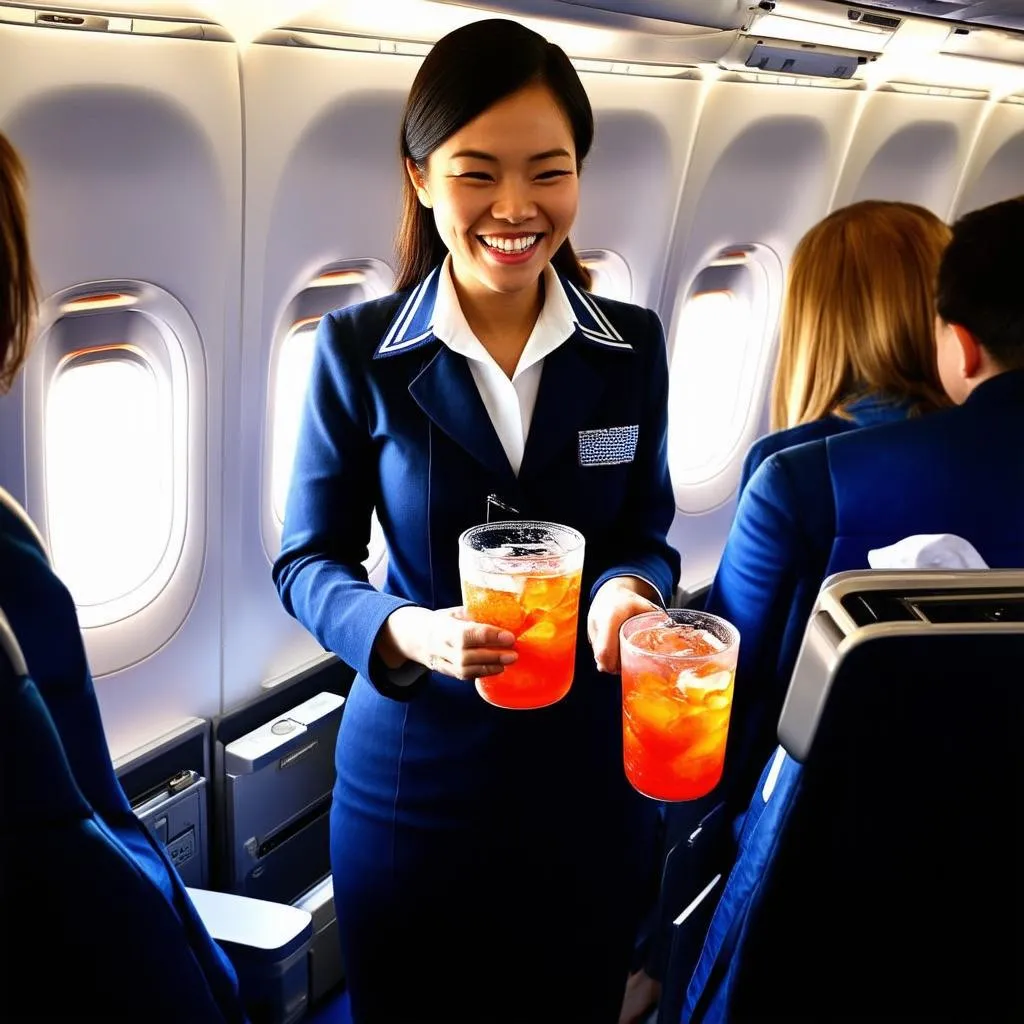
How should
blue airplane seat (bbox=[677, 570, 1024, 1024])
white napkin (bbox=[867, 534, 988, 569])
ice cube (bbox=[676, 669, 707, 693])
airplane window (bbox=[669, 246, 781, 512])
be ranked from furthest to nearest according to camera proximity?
airplane window (bbox=[669, 246, 781, 512])
white napkin (bbox=[867, 534, 988, 569])
ice cube (bbox=[676, 669, 707, 693])
blue airplane seat (bbox=[677, 570, 1024, 1024])

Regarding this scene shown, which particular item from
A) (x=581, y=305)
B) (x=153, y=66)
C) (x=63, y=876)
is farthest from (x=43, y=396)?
(x=63, y=876)

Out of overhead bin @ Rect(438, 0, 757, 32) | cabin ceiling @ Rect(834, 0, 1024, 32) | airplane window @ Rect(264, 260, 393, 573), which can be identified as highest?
cabin ceiling @ Rect(834, 0, 1024, 32)

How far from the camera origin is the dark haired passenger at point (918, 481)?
1836 mm

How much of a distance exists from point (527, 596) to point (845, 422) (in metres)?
1.25

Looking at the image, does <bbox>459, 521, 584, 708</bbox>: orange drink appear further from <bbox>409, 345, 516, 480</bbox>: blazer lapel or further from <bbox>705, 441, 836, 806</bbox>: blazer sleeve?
<bbox>705, 441, 836, 806</bbox>: blazer sleeve

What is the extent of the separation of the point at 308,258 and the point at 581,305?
1.06m

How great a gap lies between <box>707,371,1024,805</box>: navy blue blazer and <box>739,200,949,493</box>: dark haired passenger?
58 cm

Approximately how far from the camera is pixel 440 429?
1.86 metres

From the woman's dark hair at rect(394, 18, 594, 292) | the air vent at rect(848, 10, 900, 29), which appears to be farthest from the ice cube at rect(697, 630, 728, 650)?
the air vent at rect(848, 10, 900, 29)

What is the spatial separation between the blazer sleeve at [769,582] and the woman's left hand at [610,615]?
30 centimetres

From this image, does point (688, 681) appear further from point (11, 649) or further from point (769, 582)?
point (11, 649)

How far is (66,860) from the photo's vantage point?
0.99 meters

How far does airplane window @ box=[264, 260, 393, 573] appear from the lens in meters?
2.98

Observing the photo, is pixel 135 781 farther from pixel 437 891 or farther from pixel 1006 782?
pixel 1006 782
